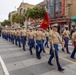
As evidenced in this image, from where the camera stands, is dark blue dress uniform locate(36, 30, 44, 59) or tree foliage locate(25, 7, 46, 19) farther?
tree foliage locate(25, 7, 46, 19)

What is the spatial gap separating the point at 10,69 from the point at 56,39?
2.31 m

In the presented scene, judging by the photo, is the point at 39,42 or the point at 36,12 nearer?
the point at 39,42

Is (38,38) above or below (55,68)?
above

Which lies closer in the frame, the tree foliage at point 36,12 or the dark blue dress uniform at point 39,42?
the dark blue dress uniform at point 39,42

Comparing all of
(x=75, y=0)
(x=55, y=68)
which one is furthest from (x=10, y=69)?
(x=75, y=0)

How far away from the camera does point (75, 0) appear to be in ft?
116

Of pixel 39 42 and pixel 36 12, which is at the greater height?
pixel 36 12

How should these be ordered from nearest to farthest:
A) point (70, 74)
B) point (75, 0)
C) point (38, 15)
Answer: point (70, 74)
point (75, 0)
point (38, 15)

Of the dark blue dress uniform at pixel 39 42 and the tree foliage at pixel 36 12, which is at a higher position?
the tree foliage at pixel 36 12

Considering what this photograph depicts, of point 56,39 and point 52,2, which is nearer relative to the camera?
point 56,39

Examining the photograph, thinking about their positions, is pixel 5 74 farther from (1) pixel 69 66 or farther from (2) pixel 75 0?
(2) pixel 75 0

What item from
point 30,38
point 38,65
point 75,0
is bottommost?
point 38,65

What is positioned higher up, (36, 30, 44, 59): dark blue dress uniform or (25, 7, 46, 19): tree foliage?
(25, 7, 46, 19): tree foliage

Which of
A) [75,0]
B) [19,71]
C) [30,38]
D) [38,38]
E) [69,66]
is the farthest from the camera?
[75,0]
